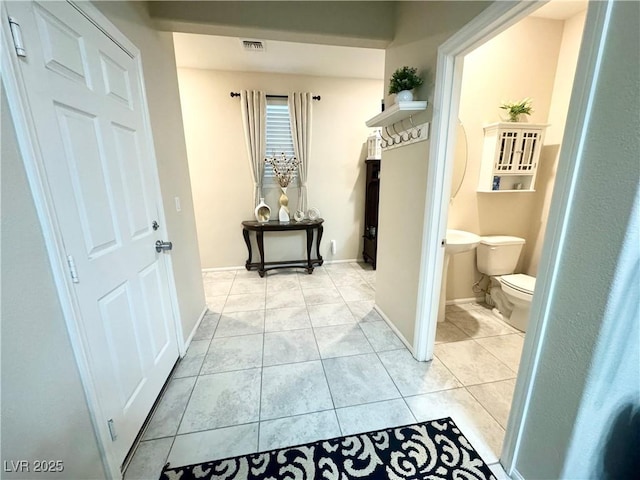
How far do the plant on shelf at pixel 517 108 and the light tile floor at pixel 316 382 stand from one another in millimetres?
1814

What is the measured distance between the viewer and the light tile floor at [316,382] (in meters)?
1.35

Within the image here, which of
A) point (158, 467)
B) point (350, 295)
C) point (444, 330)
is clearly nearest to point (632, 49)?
point (444, 330)

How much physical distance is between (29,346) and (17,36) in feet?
3.06

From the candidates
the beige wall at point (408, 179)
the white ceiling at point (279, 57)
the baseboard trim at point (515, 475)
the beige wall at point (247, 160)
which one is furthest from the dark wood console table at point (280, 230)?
the baseboard trim at point (515, 475)

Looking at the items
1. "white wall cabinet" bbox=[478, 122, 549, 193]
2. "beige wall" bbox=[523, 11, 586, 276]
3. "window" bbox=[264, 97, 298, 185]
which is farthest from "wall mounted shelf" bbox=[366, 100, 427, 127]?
"window" bbox=[264, 97, 298, 185]

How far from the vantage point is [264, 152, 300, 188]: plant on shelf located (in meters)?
3.42

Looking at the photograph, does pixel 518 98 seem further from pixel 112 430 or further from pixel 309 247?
pixel 112 430

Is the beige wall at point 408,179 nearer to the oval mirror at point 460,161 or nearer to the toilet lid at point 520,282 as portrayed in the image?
the oval mirror at point 460,161

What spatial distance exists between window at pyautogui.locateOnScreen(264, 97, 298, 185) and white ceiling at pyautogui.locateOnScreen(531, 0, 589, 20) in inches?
101

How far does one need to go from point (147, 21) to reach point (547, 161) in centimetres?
334

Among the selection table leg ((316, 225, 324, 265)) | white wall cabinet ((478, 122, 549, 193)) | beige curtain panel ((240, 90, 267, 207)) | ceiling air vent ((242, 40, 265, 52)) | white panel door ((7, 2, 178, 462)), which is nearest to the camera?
white panel door ((7, 2, 178, 462))

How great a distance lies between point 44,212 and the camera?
837mm

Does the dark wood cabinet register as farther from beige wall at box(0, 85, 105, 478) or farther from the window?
beige wall at box(0, 85, 105, 478)

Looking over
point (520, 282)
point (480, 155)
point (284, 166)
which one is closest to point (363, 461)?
point (520, 282)
